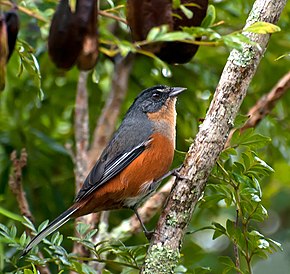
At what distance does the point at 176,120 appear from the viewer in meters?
4.95

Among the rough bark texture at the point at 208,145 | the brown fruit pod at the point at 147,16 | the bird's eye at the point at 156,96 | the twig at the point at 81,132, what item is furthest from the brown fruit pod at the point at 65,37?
the bird's eye at the point at 156,96

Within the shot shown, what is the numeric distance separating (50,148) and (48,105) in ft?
1.41

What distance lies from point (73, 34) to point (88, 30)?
49 mm

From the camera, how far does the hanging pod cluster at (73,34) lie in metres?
2.23

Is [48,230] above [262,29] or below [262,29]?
below

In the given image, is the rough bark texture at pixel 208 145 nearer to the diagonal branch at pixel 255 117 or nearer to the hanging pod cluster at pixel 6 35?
the hanging pod cluster at pixel 6 35

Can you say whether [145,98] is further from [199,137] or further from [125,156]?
[199,137]

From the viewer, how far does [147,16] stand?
8.04ft

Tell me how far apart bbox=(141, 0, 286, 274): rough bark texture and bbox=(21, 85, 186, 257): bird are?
1048mm

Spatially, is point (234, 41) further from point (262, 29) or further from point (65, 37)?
point (65, 37)

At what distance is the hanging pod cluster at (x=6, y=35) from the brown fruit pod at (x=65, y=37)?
112 millimetres

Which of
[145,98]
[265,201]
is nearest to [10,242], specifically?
[145,98]

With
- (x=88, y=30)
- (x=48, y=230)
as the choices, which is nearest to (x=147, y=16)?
(x=88, y=30)

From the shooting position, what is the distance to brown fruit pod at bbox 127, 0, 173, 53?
243 centimetres
